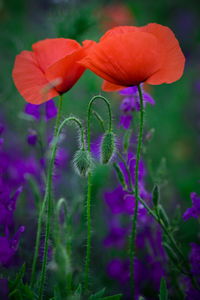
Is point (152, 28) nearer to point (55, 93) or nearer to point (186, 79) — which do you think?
point (55, 93)

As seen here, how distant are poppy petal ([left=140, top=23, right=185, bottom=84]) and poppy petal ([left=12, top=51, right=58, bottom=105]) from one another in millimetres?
296

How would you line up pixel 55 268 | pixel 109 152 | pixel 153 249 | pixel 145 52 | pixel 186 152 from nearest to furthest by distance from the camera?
pixel 55 268
pixel 145 52
pixel 109 152
pixel 153 249
pixel 186 152

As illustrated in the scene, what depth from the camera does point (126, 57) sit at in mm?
833

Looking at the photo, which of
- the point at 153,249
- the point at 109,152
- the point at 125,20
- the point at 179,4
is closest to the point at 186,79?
the point at 125,20

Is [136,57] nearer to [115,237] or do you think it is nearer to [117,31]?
[117,31]

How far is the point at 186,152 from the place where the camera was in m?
2.65

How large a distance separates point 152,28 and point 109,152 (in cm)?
36

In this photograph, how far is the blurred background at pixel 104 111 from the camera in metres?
1.63

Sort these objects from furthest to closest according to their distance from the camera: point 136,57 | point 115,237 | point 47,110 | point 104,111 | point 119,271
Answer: point 104,111 < point 115,237 < point 119,271 < point 47,110 < point 136,57

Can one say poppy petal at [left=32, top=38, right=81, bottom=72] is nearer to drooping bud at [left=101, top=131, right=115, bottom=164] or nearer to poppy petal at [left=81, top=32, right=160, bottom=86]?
poppy petal at [left=81, top=32, right=160, bottom=86]

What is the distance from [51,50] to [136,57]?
10.7 inches

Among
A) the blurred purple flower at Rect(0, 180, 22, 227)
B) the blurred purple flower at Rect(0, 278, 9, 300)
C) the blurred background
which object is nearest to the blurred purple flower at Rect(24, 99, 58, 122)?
the blurred background

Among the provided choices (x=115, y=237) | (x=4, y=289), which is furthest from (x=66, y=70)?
(x=115, y=237)

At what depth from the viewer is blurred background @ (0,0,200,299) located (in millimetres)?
1626
